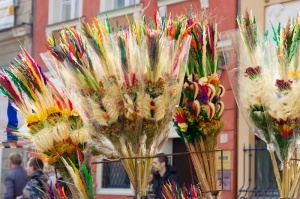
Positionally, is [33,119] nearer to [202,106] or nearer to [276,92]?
[202,106]

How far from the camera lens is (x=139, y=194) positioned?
3.59m

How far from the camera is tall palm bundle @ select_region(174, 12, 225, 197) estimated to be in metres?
3.79

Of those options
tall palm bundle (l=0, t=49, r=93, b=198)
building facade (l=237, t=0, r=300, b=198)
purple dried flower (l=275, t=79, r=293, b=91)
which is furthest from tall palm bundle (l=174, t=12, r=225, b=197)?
building facade (l=237, t=0, r=300, b=198)

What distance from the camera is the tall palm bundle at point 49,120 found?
3.79m

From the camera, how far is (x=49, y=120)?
3.79 metres

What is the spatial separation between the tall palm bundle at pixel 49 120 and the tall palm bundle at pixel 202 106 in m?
0.55

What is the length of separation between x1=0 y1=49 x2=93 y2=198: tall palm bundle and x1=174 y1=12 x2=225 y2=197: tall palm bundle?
55 centimetres

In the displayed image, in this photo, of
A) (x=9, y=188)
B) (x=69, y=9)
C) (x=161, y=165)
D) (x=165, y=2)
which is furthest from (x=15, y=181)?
(x=69, y=9)

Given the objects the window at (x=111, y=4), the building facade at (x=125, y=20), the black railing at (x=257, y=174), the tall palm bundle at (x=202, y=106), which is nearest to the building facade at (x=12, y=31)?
the building facade at (x=125, y=20)

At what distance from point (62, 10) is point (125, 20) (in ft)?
9.19

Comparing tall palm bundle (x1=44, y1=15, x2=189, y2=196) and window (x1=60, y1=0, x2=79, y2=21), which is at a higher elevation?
window (x1=60, y1=0, x2=79, y2=21)

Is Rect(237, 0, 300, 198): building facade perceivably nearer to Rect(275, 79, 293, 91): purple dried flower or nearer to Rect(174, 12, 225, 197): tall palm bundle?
Rect(174, 12, 225, 197): tall palm bundle

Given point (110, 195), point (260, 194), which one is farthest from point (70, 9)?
point (260, 194)

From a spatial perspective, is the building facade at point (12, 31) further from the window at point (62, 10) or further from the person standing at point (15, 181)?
the person standing at point (15, 181)
